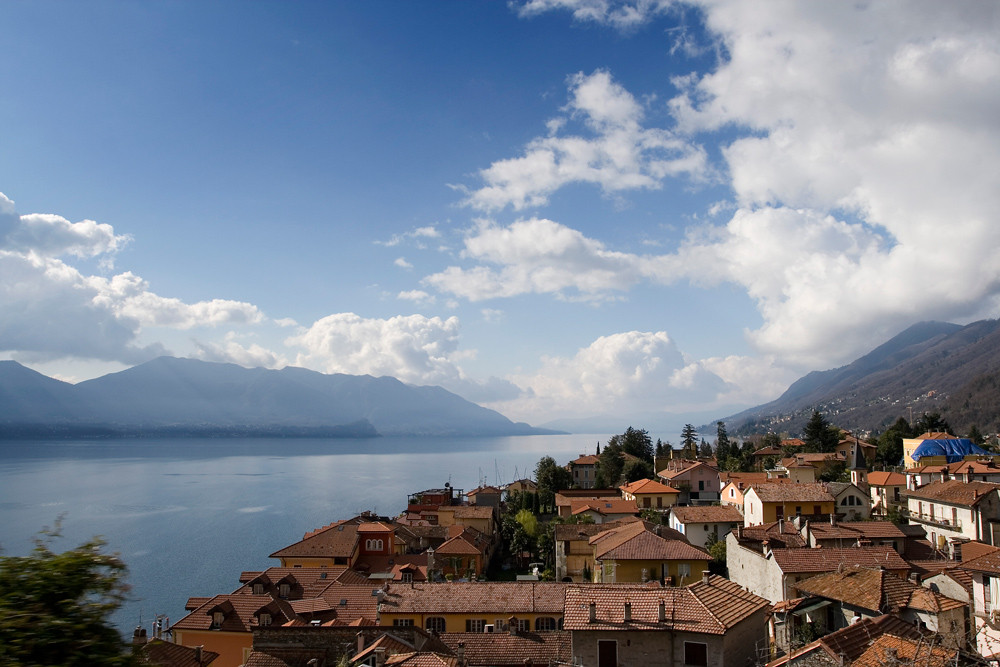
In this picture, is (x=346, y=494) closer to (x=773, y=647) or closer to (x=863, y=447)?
(x=863, y=447)

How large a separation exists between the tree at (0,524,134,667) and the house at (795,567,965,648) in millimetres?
17392

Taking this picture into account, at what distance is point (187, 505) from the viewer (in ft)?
297

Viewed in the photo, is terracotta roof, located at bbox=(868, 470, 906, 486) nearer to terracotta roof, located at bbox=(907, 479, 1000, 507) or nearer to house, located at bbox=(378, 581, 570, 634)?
terracotta roof, located at bbox=(907, 479, 1000, 507)

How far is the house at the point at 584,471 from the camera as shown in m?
72.8

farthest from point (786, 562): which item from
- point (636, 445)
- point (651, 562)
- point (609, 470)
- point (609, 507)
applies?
point (636, 445)

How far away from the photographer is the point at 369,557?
38812 mm

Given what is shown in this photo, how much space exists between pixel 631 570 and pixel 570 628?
12769 millimetres

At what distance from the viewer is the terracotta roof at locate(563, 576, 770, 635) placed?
44.1 feet

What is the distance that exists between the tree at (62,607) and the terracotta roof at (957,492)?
35963 millimetres

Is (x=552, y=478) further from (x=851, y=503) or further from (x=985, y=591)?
(x=985, y=591)

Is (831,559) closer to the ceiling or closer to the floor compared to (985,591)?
closer to the ceiling

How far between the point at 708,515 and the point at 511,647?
23.1 metres

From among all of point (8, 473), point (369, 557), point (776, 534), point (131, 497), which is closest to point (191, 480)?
point (131, 497)

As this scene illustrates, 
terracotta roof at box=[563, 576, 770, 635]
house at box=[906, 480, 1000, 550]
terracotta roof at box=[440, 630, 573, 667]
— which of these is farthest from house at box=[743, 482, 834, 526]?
terracotta roof at box=[563, 576, 770, 635]
